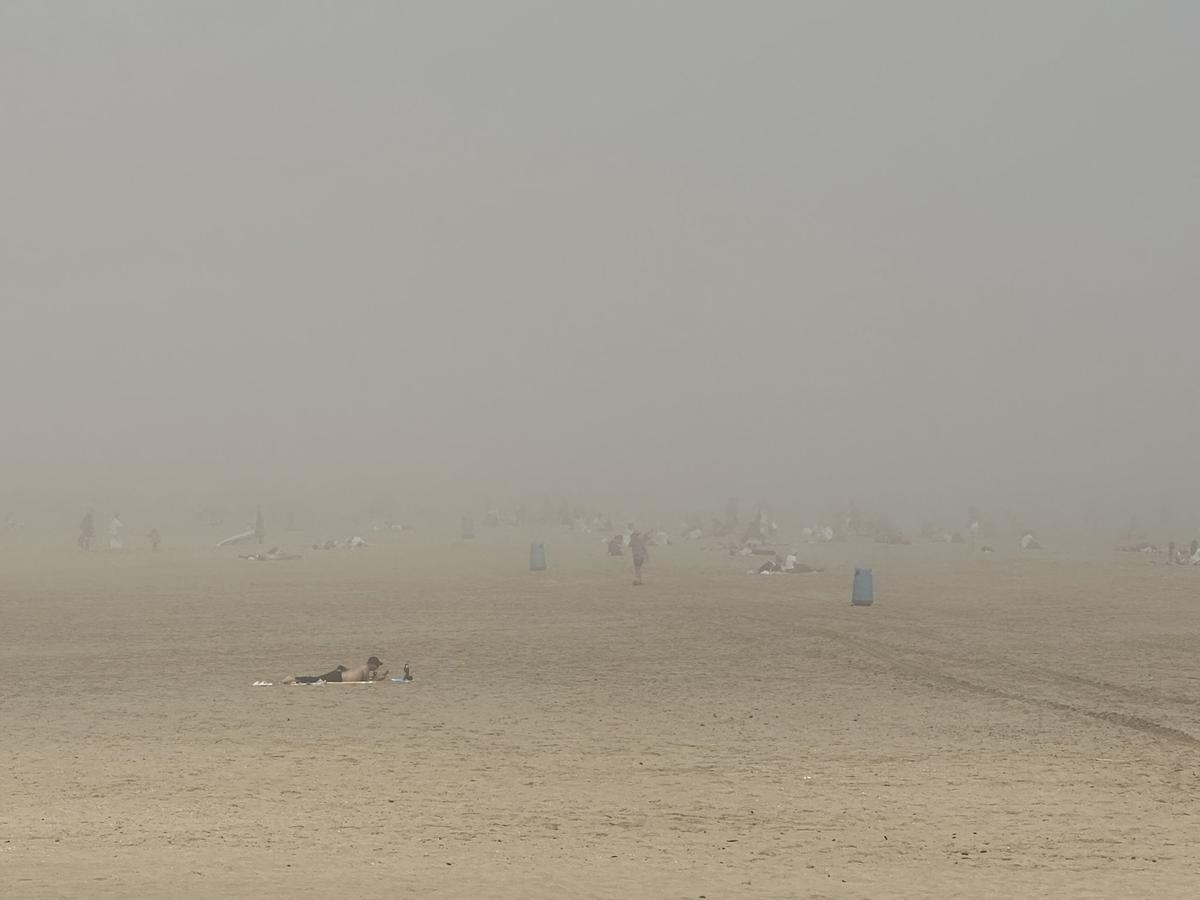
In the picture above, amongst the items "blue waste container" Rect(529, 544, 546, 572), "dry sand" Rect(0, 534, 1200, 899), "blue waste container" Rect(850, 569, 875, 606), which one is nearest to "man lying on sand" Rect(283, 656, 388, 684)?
"dry sand" Rect(0, 534, 1200, 899)

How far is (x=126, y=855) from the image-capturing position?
11.5 m

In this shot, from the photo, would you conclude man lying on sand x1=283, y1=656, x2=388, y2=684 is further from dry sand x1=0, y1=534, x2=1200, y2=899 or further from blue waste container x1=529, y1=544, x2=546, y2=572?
blue waste container x1=529, y1=544, x2=546, y2=572

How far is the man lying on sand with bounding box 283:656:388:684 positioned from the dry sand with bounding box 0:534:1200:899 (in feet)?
2.13

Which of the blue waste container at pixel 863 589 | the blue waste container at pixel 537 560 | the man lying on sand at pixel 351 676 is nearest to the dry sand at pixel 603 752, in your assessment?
the man lying on sand at pixel 351 676

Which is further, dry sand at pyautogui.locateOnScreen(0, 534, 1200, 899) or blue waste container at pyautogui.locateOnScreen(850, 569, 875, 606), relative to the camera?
blue waste container at pyautogui.locateOnScreen(850, 569, 875, 606)

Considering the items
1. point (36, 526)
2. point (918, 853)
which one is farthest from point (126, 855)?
point (36, 526)

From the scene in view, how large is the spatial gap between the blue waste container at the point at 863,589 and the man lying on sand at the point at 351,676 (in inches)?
664

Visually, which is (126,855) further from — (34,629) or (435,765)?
(34,629)

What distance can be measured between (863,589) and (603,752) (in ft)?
67.5

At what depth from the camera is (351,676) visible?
22.1 m

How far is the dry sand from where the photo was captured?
37.1 ft

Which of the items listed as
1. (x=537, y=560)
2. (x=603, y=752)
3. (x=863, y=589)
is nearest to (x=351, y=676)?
(x=603, y=752)

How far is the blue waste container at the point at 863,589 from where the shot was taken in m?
35.9

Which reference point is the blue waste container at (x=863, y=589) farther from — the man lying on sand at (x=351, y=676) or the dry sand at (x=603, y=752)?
the man lying on sand at (x=351, y=676)
